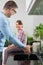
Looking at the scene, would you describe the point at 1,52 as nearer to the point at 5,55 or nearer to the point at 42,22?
the point at 5,55

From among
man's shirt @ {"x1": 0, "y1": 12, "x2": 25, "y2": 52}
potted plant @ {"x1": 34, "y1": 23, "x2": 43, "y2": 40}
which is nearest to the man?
man's shirt @ {"x1": 0, "y1": 12, "x2": 25, "y2": 52}

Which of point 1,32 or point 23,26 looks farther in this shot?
point 23,26

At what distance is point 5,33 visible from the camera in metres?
1.55

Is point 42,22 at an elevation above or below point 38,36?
above

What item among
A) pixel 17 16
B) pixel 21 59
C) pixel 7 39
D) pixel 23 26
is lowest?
pixel 21 59

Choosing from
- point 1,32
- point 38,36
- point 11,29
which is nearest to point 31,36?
point 38,36

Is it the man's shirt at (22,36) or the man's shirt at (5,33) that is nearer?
the man's shirt at (5,33)

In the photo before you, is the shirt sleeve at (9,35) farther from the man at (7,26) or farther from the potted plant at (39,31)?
the potted plant at (39,31)

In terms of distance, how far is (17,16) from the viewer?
1693mm

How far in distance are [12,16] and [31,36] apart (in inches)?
11.1

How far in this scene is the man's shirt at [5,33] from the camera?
1.55 meters

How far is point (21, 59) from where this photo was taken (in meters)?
1.66

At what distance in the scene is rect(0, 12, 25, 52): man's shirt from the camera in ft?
5.07

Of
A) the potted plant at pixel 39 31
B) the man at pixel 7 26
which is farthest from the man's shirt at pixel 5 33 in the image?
the potted plant at pixel 39 31
